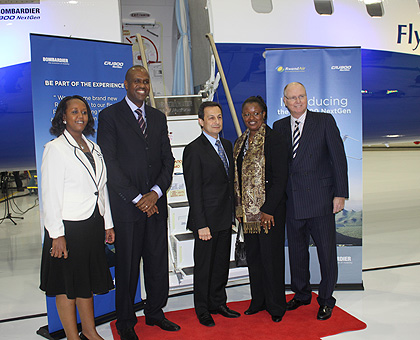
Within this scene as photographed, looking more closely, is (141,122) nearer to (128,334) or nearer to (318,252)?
(128,334)

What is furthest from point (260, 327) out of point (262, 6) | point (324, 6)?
point (324, 6)

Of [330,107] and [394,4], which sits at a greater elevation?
[394,4]

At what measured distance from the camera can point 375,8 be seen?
5273 mm

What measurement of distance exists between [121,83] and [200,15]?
2.53 metres

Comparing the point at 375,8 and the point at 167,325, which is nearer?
the point at 167,325

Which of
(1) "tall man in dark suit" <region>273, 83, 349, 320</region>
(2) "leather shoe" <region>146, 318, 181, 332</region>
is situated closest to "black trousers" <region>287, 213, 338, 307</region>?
(1) "tall man in dark suit" <region>273, 83, 349, 320</region>

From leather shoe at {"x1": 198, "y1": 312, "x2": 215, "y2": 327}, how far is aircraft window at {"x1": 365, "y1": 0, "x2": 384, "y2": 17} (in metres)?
4.14

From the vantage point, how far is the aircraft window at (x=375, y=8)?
5.25 metres

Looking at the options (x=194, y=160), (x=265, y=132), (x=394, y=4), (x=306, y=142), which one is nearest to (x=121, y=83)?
(x=194, y=160)

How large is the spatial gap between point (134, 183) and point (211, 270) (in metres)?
0.83

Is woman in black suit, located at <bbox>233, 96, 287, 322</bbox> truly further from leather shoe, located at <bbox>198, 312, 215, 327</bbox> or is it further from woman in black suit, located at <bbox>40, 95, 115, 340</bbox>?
woman in black suit, located at <bbox>40, 95, 115, 340</bbox>

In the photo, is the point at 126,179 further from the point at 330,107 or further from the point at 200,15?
the point at 200,15

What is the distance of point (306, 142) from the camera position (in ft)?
10.1

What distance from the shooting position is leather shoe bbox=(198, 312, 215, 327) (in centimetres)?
304
